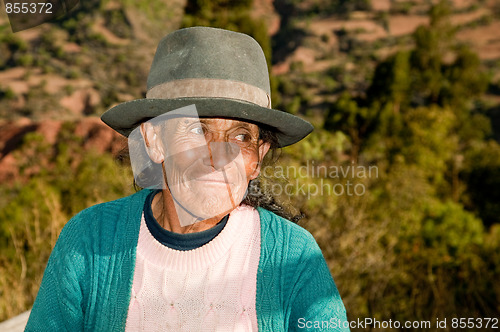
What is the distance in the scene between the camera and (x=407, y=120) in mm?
21531

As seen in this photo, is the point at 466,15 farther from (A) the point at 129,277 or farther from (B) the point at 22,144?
(A) the point at 129,277

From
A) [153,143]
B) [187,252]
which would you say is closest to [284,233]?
[187,252]

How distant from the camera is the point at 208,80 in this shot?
161 centimetres

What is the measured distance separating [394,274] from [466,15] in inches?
2877

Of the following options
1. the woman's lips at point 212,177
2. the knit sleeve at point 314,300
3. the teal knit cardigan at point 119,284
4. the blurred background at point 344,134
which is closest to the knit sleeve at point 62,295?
the teal knit cardigan at point 119,284

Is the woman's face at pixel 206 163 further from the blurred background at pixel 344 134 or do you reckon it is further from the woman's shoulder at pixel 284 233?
the blurred background at pixel 344 134

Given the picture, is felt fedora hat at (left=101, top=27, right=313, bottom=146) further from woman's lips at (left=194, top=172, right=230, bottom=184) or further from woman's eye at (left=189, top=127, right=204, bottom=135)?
woman's lips at (left=194, top=172, right=230, bottom=184)

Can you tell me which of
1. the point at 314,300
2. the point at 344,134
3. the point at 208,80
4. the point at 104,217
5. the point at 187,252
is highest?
the point at 208,80

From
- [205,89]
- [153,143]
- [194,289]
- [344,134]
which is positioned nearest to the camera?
[205,89]

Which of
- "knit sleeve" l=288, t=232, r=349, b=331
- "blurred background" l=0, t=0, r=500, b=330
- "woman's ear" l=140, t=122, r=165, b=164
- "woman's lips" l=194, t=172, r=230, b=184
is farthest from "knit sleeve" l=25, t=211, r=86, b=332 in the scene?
"knit sleeve" l=288, t=232, r=349, b=331

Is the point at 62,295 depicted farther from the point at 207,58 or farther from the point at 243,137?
the point at 207,58

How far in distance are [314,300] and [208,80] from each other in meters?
0.96

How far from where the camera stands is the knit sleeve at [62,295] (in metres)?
1.67

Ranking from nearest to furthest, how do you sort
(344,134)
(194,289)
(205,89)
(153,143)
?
(205,89) → (194,289) → (153,143) → (344,134)
